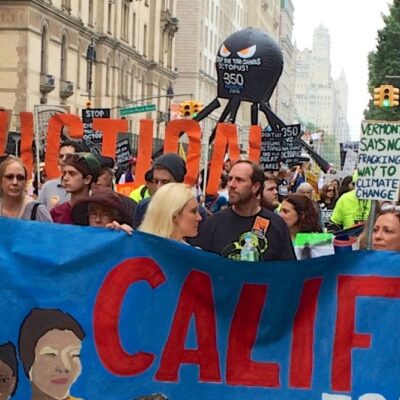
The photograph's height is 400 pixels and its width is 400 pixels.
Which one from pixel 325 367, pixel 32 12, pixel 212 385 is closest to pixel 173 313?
pixel 212 385

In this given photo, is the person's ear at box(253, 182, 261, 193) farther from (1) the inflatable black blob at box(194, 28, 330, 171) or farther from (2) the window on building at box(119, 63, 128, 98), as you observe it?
(2) the window on building at box(119, 63, 128, 98)

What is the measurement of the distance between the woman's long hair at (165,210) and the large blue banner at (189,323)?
0.83 feet

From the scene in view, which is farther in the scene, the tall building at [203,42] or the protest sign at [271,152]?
the tall building at [203,42]

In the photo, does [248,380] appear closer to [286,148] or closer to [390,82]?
[286,148]

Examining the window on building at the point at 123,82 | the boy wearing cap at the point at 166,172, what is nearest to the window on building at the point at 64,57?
the window on building at the point at 123,82

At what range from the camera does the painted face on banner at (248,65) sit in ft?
64.8

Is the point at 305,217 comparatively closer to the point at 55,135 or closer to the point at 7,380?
the point at 7,380

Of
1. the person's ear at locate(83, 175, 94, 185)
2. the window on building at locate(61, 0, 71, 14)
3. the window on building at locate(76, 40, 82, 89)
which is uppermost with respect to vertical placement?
the window on building at locate(61, 0, 71, 14)

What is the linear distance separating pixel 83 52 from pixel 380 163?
143 feet

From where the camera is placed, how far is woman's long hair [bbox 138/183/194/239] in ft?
16.3

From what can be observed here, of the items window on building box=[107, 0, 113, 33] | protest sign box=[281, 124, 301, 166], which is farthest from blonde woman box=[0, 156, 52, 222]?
window on building box=[107, 0, 113, 33]

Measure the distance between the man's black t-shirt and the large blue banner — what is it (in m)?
1.34

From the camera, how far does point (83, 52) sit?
47.9m

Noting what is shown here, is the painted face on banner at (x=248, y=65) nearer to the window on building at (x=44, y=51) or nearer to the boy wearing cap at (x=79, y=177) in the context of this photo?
the boy wearing cap at (x=79, y=177)
